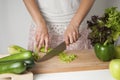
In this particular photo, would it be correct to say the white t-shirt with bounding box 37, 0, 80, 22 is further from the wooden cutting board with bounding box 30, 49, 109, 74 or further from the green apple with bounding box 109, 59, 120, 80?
the green apple with bounding box 109, 59, 120, 80

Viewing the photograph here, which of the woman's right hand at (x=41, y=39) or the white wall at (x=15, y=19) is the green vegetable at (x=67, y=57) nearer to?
the woman's right hand at (x=41, y=39)

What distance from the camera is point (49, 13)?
1305mm

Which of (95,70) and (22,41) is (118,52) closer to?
(95,70)

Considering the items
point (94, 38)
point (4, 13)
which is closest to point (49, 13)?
point (94, 38)

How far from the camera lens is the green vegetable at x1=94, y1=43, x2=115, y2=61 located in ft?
3.18

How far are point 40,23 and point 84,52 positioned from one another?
23 centimetres

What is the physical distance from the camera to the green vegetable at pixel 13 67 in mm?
829

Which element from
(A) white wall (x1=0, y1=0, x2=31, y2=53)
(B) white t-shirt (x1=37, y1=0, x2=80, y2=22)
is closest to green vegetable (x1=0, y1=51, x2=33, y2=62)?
(B) white t-shirt (x1=37, y1=0, x2=80, y2=22)

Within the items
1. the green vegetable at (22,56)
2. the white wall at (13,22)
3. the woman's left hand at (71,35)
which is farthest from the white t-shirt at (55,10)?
the white wall at (13,22)

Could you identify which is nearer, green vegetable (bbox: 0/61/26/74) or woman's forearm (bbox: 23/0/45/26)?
green vegetable (bbox: 0/61/26/74)

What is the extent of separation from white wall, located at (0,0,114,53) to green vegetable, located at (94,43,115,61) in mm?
813

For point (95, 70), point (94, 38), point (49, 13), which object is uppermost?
point (49, 13)

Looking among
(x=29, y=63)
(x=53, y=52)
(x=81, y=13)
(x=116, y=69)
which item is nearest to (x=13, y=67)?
(x=29, y=63)

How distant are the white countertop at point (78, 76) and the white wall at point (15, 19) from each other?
0.90 metres
